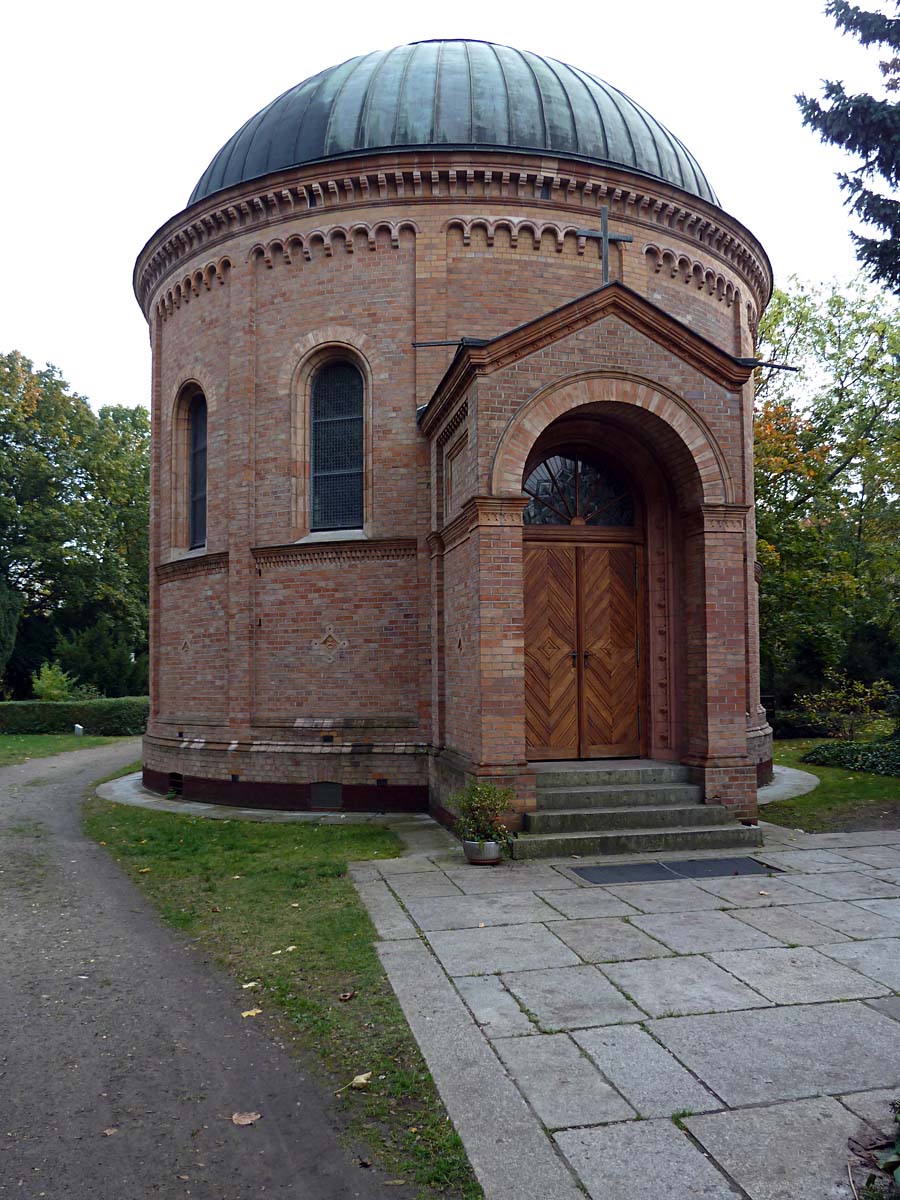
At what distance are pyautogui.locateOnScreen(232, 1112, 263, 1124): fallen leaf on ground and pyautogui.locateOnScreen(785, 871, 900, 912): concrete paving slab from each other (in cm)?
491

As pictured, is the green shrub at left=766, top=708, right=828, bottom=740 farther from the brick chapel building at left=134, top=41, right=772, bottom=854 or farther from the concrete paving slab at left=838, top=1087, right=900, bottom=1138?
the concrete paving slab at left=838, top=1087, right=900, bottom=1138

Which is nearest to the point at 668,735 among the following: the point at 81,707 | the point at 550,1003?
the point at 550,1003

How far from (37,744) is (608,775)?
64.1 ft

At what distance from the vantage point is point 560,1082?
4105 millimetres

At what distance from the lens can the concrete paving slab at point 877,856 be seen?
28.5 feet

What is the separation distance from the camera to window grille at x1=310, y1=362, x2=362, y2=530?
12945 millimetres

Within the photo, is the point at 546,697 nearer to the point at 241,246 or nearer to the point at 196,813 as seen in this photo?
the point at 196,813

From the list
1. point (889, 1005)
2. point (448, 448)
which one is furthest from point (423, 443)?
point (889, 1005)

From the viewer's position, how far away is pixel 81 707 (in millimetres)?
27453

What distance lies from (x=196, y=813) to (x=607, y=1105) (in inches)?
373

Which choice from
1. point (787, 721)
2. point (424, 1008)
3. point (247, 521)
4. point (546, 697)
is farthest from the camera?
point (787, 721)

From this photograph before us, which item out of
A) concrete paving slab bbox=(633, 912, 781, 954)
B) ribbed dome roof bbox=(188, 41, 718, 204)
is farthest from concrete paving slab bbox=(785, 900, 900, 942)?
ribbed dome roof bbox=(188, 41, 718, 204)

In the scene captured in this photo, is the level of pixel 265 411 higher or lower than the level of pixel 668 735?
higher

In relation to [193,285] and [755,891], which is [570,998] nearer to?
[755,891]
